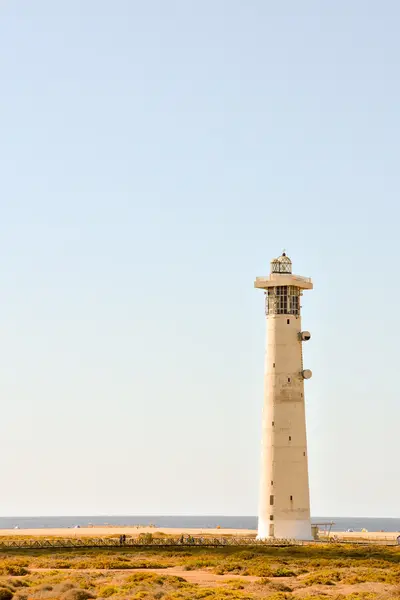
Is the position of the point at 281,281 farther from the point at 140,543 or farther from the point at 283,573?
the point at 283,573

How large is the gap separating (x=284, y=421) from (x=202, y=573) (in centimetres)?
2233

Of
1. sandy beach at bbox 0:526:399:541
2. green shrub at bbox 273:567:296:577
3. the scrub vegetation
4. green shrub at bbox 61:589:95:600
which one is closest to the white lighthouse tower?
the scrub vegetation

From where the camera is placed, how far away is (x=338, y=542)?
8175cm

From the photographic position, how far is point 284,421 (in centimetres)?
7888

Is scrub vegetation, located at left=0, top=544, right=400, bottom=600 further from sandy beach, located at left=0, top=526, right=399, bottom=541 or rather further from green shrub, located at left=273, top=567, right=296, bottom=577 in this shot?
sandy beach, located at left=0, top=526, right=399, bottom=541

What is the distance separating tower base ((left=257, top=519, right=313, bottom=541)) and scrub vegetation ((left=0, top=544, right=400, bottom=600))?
3601 millimetres

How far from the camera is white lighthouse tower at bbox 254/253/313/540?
78.4 meters

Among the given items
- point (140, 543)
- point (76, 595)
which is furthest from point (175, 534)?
point (76, 595)

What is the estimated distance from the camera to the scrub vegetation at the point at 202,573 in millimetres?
47125

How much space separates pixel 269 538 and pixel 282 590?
94.4 ft

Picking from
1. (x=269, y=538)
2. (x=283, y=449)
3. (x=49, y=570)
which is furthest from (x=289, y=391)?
(x=49, y=570)

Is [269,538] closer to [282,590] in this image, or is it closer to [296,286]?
[296,286]

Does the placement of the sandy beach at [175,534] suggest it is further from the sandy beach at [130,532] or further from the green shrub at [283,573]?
the green shrub at [283,573]

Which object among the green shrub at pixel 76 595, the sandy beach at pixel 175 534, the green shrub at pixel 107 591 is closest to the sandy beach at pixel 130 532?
the sandy beach at pixel 175 534
